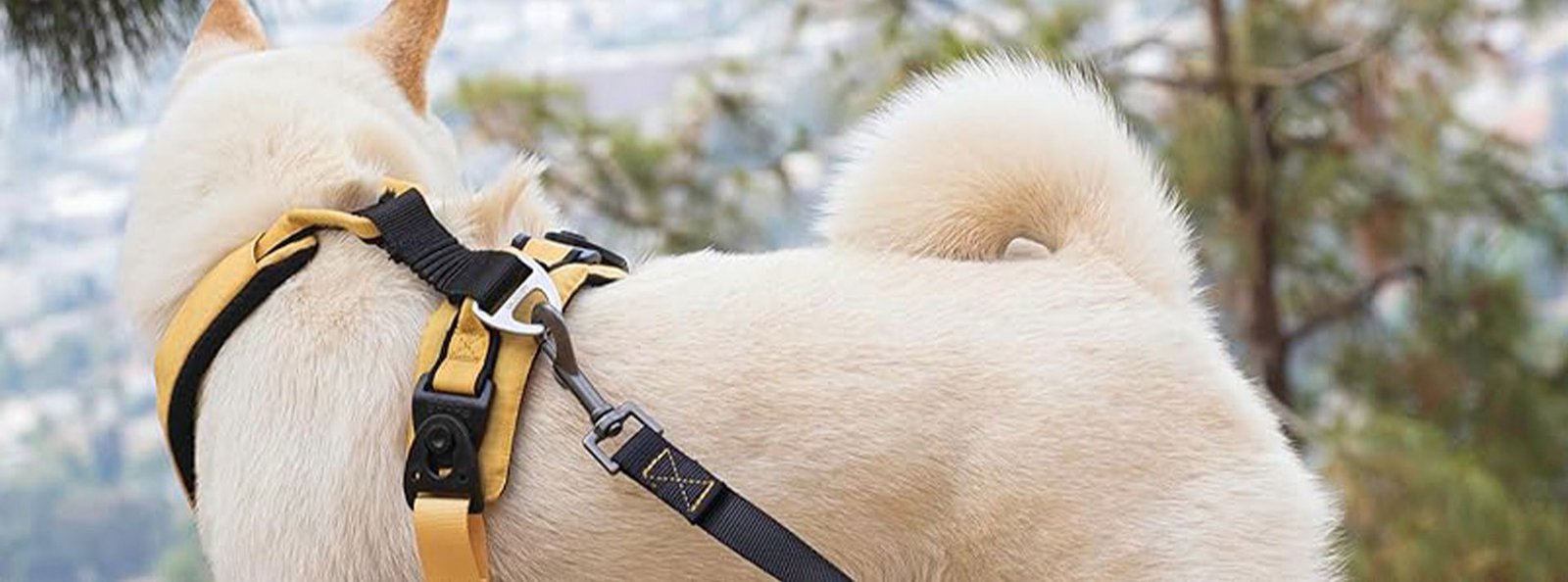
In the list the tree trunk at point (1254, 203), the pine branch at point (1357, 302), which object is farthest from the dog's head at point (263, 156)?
the pine branch at point (1357, 302)

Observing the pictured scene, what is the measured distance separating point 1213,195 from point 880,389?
2.59 meters

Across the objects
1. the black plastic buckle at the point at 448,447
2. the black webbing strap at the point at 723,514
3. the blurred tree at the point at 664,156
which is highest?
the black webbing strap at the point at 723,514

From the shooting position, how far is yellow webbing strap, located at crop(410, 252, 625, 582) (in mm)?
846

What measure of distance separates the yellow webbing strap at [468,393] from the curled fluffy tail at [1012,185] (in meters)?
0.20

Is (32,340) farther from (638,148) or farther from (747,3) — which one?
(747,3)

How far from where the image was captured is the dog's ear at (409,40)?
1172 millimetres

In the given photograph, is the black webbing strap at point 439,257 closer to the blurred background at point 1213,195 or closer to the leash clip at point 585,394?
the leash clip at point 585,394

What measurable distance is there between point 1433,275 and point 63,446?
2688mm

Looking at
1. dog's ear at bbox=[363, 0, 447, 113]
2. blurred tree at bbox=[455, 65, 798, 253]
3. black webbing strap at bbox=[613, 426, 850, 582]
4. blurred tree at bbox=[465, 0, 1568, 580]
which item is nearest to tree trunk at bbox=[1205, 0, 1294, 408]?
blurred tree at bbox=[465, 0, 1568, 580]

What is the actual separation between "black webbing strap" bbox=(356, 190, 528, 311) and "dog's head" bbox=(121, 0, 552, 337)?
0.06 metres

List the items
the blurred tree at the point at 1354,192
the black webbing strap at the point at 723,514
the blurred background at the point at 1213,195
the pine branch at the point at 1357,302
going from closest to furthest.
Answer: the black webbing strap at the point at 723,514
the blurred background at the point at 1213,195
the blurred tree at the point at 1354,192
the pine branch at the point at 1357,302

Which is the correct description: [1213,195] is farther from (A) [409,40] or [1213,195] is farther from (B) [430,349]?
(B) [430,349]

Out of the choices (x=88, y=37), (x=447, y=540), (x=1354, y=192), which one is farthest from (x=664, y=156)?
(x=447, y=540)

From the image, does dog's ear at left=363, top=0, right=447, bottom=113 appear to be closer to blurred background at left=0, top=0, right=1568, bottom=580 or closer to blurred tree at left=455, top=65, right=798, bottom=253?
blurred background at left=0, top=0, right=1568, bottom=580
